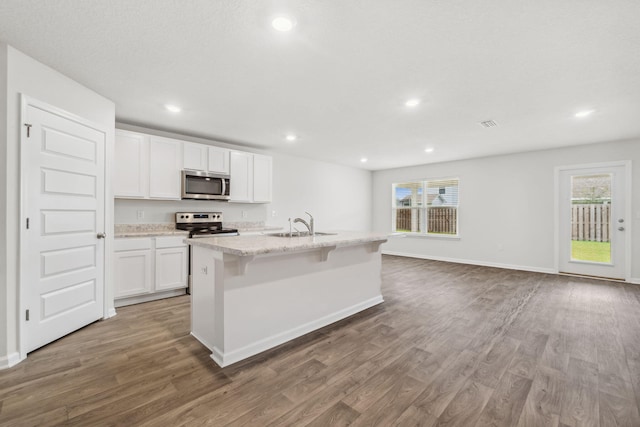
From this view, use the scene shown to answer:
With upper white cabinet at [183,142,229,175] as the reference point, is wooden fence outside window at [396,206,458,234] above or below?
below

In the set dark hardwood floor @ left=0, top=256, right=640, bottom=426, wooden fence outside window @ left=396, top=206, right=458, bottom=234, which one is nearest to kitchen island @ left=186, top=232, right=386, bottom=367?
dark hardwood floor @ left=0, top=256, right=640, bottom=426

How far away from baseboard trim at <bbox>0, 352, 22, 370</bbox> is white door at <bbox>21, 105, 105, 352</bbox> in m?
0.11

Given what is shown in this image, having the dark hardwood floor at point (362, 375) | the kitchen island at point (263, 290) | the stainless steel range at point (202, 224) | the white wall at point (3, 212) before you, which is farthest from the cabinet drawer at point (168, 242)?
the white wall at point (3, 212)

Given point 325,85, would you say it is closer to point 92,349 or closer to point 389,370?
point 389,370

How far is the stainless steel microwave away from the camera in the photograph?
4.19m

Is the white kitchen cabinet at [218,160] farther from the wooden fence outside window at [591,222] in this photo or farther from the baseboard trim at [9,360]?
the wooden fence outside window at [591,222]

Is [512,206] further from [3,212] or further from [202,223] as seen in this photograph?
[3,212]

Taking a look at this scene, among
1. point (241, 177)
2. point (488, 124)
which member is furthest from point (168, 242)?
point (488, 124)

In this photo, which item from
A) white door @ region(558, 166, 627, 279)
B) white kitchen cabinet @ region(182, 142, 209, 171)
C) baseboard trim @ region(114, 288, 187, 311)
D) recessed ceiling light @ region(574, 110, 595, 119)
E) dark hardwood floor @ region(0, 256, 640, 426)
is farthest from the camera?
white door @ region(558, 166, 627, 279)

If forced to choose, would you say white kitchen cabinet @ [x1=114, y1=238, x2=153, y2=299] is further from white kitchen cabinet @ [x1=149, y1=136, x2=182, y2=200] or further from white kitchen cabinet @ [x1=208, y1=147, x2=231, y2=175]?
white kitchen cabinet @ [x1=208, y1=147, x2=231, y2=175]

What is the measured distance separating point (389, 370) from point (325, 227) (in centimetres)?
500

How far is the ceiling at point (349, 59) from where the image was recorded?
1.78m

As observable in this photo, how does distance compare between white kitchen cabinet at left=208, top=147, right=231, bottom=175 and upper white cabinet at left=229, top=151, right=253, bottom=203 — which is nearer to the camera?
white kitchen cabinet at left=208, top=147, right=231, bottom=175

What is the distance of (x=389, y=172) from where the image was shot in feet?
25.9
